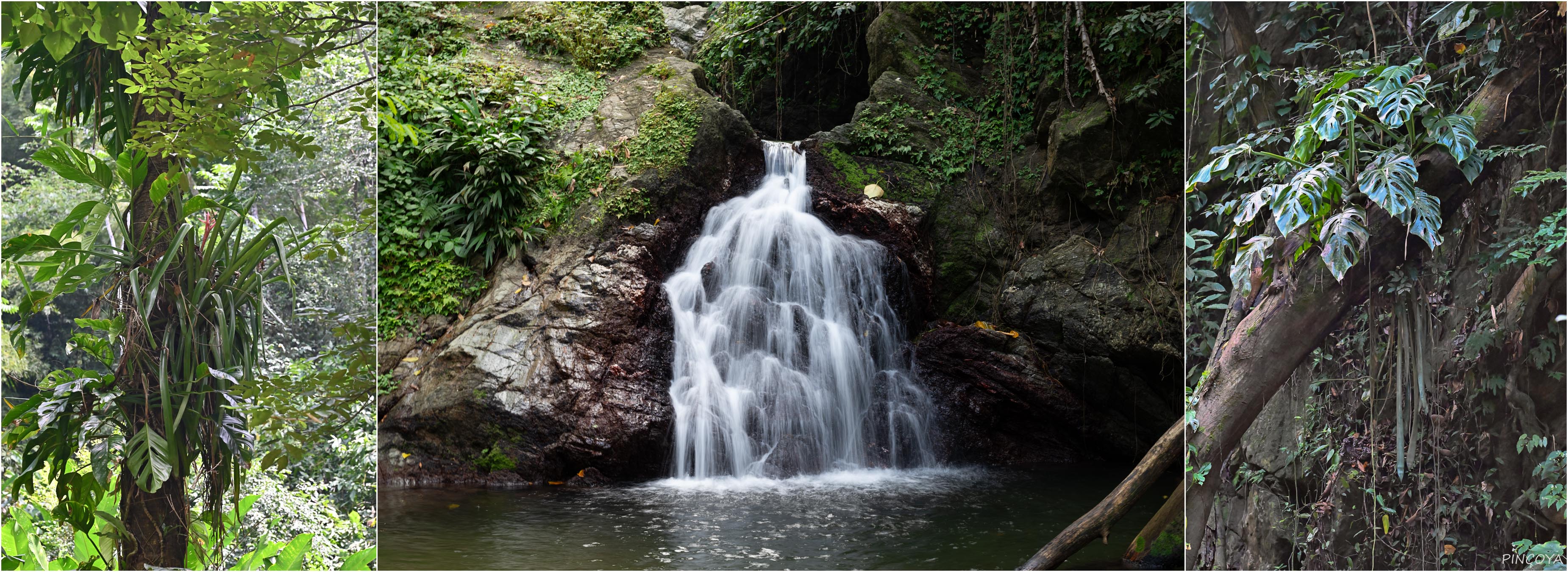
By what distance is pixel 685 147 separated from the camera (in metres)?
5.01

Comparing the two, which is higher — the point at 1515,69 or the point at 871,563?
the point at 1515,69

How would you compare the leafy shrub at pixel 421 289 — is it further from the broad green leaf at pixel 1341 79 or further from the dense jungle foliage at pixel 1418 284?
the broad green leaf at pixel 1341 79

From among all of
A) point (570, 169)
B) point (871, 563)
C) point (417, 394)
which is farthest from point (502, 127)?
point (871, 563)

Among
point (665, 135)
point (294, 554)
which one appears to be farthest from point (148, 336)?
point (665, 135)

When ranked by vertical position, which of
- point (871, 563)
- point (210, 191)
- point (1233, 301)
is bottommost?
point (871, 563)

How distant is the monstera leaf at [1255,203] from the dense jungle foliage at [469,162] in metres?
3.30

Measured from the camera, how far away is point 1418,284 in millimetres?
2139

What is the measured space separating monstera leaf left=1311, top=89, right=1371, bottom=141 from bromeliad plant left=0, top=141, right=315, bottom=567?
2574 millimetres

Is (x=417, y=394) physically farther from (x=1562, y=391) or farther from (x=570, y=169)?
(x=1562, y=391)

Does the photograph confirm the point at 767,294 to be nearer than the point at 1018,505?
No

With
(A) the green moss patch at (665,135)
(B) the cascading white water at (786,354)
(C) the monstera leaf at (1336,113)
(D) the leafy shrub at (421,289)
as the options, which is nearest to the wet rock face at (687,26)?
(A) the green moss patch at (665,135)

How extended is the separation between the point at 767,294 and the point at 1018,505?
178cm

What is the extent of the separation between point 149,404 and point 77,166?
2.06 ft

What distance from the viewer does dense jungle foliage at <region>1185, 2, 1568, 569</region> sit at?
210 cm
